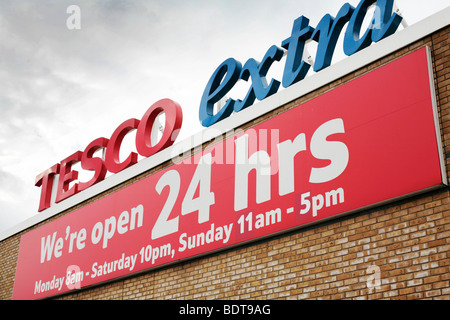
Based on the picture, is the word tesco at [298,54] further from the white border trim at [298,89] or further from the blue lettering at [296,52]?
the white border trim at [298,89]

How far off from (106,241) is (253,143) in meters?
4.44

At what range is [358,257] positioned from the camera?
782cm

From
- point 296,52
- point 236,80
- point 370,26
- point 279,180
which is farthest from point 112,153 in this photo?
point 370,26

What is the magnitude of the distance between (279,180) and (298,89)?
1.48m

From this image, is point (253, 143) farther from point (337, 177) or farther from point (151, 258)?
point (151, 258)

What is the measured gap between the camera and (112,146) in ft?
44.6

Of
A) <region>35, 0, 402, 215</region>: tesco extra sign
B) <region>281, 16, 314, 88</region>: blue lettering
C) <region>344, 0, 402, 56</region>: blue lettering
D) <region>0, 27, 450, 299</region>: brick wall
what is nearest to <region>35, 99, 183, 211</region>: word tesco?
<region>35, 0, 402, 215</region>: tesco extra sign

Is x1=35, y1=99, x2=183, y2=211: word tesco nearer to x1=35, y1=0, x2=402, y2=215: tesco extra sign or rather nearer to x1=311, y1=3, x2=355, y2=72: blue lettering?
x1=35, y1=0, x2=402, y2=215: tesco extra sign

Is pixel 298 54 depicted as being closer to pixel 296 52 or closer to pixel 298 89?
pixel 296 52

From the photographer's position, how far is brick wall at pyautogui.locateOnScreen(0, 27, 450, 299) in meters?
7.12

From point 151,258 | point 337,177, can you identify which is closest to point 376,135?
point 337,177

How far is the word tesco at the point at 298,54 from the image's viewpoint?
889 cm

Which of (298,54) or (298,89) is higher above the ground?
(298,54)

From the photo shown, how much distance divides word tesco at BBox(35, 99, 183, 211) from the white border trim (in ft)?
0.81
